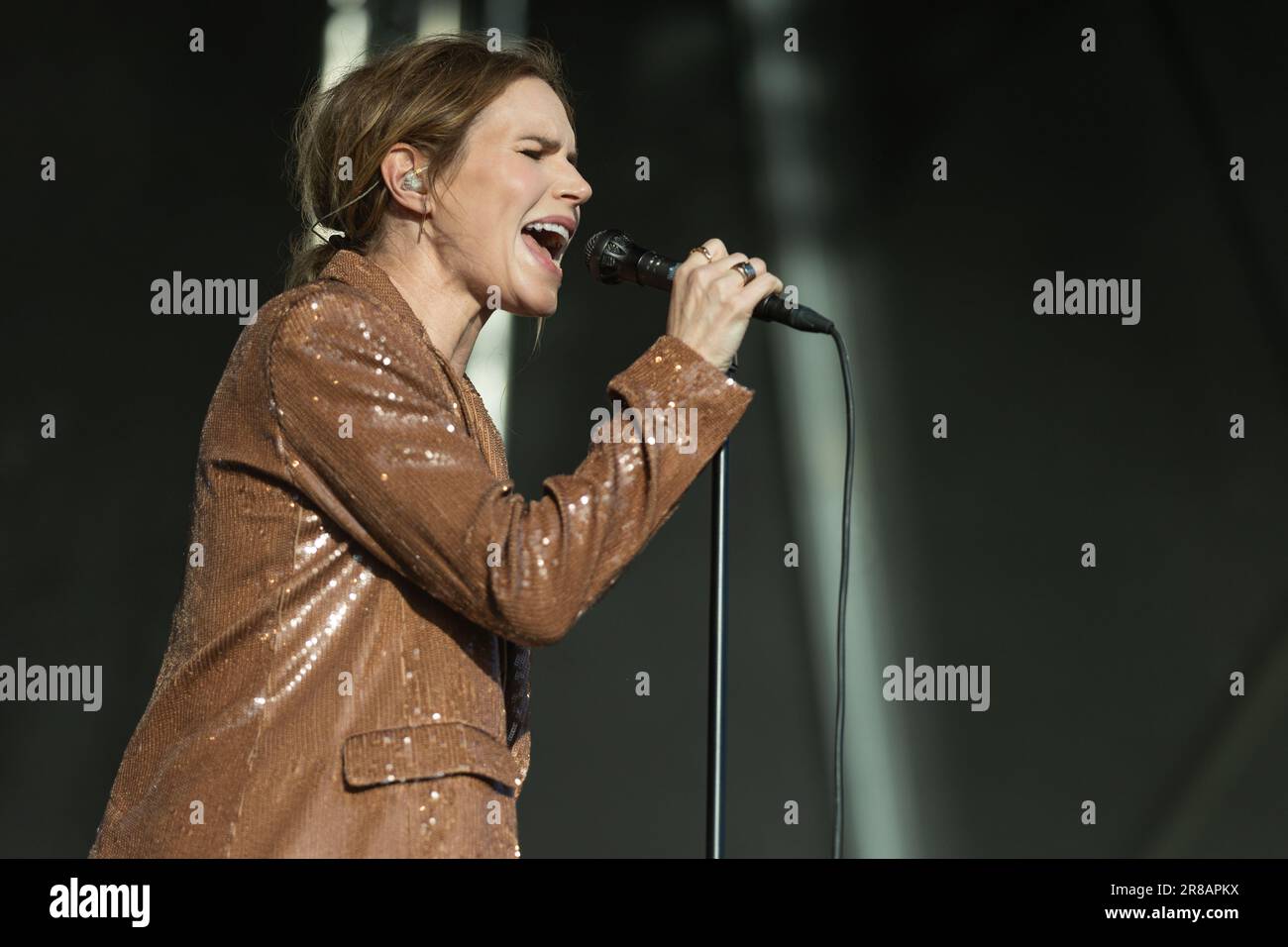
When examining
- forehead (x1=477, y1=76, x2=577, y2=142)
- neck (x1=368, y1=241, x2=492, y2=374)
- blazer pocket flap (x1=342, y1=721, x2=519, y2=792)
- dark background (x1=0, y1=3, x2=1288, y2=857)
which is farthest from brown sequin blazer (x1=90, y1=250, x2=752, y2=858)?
dark background (x1=0, y1=3, x2=1288, y2=857)

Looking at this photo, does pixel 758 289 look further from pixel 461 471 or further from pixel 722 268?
pixel 461 471

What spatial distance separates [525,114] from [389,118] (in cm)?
12

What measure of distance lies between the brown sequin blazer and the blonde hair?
21 centimetres

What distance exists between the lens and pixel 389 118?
1336mm

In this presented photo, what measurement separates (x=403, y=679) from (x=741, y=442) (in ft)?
5.52

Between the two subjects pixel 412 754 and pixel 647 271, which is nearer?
pixel 412 754

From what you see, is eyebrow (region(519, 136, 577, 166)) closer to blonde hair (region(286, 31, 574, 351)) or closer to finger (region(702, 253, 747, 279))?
blonde hair (region(286, 31, 574, 351))

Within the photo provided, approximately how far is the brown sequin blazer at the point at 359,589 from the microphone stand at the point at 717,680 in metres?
0.06

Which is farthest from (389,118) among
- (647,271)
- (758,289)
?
(758,289)

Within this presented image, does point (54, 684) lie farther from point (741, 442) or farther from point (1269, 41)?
point (1269, 41)

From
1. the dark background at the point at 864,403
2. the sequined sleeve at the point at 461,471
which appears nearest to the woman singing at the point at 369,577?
the sequined sleeve at the point at 461,471

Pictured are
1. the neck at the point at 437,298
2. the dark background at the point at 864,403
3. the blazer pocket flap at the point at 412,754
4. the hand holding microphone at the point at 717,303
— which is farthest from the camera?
the dark background at the point at 864,403

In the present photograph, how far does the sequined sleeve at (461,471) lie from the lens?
3.49 feet

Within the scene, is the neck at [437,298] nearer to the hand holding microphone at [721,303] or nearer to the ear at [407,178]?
the ear at [407,178]
